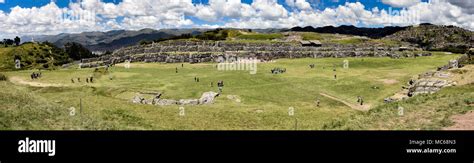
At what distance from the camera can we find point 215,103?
53969 mm

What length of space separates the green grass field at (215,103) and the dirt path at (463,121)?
4.08ft

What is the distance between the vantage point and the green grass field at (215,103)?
25.8 meters

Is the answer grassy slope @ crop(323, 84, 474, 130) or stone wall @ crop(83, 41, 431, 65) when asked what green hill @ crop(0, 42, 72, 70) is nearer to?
stone wall @ crop(83, 41, 431, 65)

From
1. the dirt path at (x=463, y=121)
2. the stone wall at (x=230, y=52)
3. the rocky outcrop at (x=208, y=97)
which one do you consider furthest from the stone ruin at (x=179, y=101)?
the stone wall at (x=230, y=52)

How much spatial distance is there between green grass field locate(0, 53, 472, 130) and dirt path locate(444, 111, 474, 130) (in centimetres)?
124

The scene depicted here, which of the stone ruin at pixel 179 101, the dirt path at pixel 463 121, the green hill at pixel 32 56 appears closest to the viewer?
the dirt path at pixel 463 121

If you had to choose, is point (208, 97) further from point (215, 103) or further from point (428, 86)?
point (428, 86)

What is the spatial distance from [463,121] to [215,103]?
34727mm

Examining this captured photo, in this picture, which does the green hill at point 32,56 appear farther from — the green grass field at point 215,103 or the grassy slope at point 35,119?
the grassy slope at point 35,119

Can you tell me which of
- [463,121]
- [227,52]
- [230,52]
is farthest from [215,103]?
[230,52]
